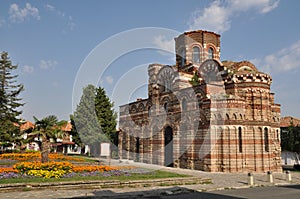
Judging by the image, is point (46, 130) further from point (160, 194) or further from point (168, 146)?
point (168, 146)

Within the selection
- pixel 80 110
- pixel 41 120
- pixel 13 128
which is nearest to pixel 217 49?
pixel 80 110

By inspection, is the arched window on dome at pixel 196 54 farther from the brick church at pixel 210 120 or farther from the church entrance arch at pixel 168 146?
the church entrance arch at pixel 168 146

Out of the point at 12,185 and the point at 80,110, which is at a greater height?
the point at 80,110

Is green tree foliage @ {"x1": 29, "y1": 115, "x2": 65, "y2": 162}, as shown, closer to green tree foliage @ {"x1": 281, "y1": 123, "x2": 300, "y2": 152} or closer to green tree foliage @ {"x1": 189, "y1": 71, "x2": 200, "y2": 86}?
green tree foliage @ {"x1": 189, "y1": 71, "x2": 200, "y2": 86}

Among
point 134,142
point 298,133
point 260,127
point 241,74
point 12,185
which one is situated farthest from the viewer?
point 134,142

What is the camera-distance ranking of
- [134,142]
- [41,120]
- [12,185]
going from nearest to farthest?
1. [12,185]
2. [41,120]
3. [134,142]

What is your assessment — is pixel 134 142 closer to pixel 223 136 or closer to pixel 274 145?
pixel 223 136

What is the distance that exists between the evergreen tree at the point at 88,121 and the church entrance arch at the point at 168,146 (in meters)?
12.1

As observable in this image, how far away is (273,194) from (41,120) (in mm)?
16974

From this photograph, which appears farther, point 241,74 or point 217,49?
point 217,49

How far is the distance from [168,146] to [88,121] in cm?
1433

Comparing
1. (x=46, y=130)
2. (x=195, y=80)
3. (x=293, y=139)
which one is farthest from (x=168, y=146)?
(x=293, y=139)

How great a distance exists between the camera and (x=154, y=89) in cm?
3008

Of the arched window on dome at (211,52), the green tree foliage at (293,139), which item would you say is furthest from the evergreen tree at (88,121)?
the green tree foliage at (293,139)
